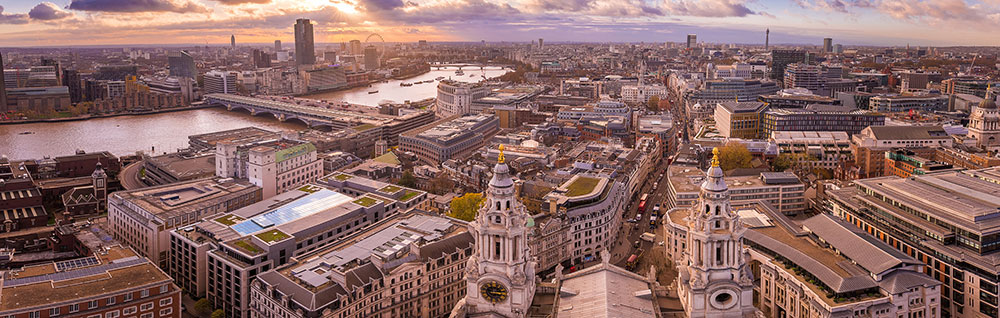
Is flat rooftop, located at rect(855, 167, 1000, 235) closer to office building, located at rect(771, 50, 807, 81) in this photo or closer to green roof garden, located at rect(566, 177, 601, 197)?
Result: green roof garden, located at rect(566, 177, 601, 197)

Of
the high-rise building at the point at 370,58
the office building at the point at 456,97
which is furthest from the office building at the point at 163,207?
the high-rise building at the point at 370,58

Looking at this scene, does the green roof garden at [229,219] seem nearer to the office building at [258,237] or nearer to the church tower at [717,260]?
the office building at [258,237]

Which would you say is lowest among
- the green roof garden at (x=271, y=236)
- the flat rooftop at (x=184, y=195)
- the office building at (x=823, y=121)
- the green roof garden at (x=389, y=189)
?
the green roof garden at (x=271, y=236)

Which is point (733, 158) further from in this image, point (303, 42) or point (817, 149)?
point (303, 42)

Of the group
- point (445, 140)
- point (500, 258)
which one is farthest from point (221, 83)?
point (500, 258)

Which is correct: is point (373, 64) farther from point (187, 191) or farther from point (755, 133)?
point (187, 191)

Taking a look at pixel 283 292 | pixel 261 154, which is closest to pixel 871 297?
pixel 283 292

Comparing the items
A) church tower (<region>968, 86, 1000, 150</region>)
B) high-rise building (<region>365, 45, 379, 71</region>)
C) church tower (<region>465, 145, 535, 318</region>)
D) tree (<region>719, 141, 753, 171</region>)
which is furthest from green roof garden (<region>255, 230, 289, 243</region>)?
high-rise building (<region>365, 45, 379, 71</region>)
